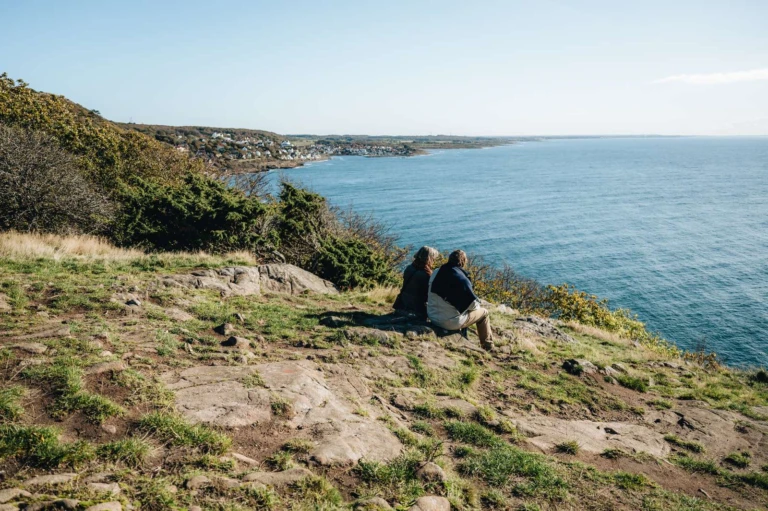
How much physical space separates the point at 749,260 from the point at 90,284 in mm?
57090

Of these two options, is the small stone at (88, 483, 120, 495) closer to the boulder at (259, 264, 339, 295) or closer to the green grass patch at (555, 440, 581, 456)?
the green grass patch at (555, 440, 581, 456)

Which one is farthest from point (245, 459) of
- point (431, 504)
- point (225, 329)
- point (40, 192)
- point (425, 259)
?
point (40, 192)

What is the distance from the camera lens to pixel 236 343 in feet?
24.5

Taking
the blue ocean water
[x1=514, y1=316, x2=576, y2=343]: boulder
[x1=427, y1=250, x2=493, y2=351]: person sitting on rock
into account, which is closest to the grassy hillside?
[x1=427, y1=250, x2=493, y2=351]: person sitting on rock

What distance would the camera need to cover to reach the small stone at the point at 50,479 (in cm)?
342

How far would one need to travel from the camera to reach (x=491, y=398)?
748cm

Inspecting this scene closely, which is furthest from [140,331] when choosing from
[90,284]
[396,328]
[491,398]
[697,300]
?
[697,300]

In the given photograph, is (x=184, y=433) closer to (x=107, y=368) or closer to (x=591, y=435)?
(x=107, y=368)

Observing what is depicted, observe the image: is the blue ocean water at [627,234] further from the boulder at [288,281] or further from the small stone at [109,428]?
the small stone at [109,428]

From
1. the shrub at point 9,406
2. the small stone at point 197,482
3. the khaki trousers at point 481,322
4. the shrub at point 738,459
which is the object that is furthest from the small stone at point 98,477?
the shrub at point 738,459

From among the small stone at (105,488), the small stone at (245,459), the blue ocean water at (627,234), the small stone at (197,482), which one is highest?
the small stone at (105,488)

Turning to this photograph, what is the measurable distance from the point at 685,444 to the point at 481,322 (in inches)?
161

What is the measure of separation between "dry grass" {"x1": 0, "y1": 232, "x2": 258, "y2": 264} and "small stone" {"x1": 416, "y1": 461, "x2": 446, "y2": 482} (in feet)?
35.8

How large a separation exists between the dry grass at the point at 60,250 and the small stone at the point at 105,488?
10.2 meters
